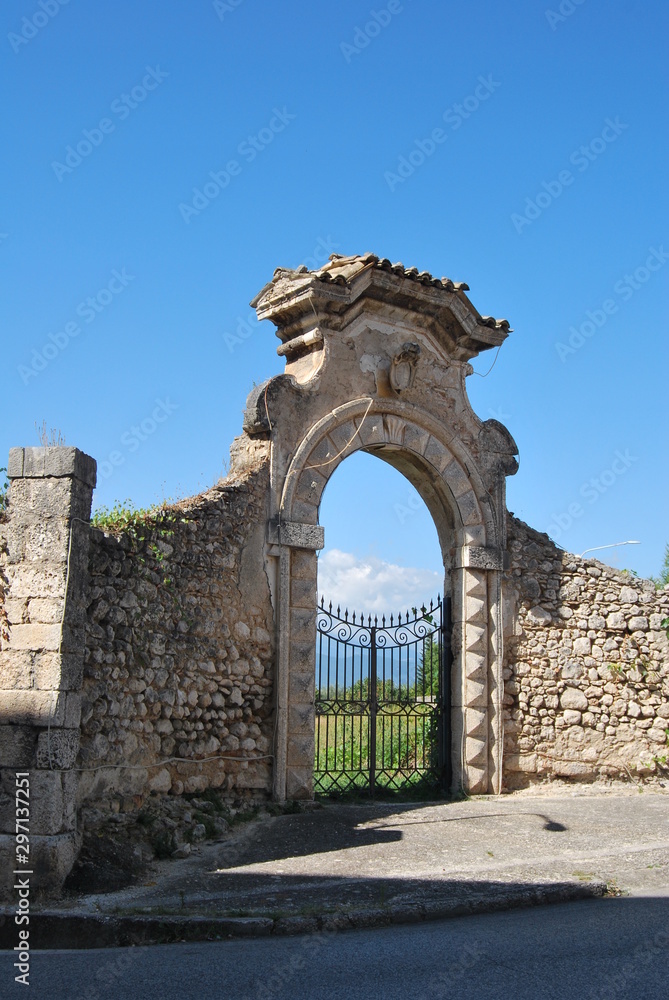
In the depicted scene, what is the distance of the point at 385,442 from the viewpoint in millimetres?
10672

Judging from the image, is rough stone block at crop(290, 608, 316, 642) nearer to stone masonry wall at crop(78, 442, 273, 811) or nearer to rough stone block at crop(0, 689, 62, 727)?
stone masonry wall at crop(78, 442, 273, 811)

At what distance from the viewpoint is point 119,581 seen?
789 cm

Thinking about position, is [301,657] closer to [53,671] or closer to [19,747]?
[53,671]

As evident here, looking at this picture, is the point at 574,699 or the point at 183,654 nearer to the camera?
the point at 183,654

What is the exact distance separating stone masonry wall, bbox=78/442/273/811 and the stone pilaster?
0.41 metres

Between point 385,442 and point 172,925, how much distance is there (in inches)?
231

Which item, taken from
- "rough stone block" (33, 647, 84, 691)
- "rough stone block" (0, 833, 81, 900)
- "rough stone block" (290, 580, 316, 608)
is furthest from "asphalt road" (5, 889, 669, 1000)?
"rough stone block" (290, 580, 316, 608)

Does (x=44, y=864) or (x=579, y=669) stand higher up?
(x=579, y=669)

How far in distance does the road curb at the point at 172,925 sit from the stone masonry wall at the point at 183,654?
1.27 meters

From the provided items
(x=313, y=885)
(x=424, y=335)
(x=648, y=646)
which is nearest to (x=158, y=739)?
(x=313, y=885)

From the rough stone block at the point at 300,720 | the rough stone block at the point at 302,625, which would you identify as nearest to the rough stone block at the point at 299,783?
the rough stone block at the point at 300,720

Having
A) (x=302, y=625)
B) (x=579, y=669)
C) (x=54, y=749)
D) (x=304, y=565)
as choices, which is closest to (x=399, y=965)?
(x=54, y=749)

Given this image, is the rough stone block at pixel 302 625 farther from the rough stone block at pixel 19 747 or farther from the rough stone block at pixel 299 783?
the rough stone block at pixel 19 747

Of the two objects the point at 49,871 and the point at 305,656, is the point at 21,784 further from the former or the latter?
the point at 305,656
